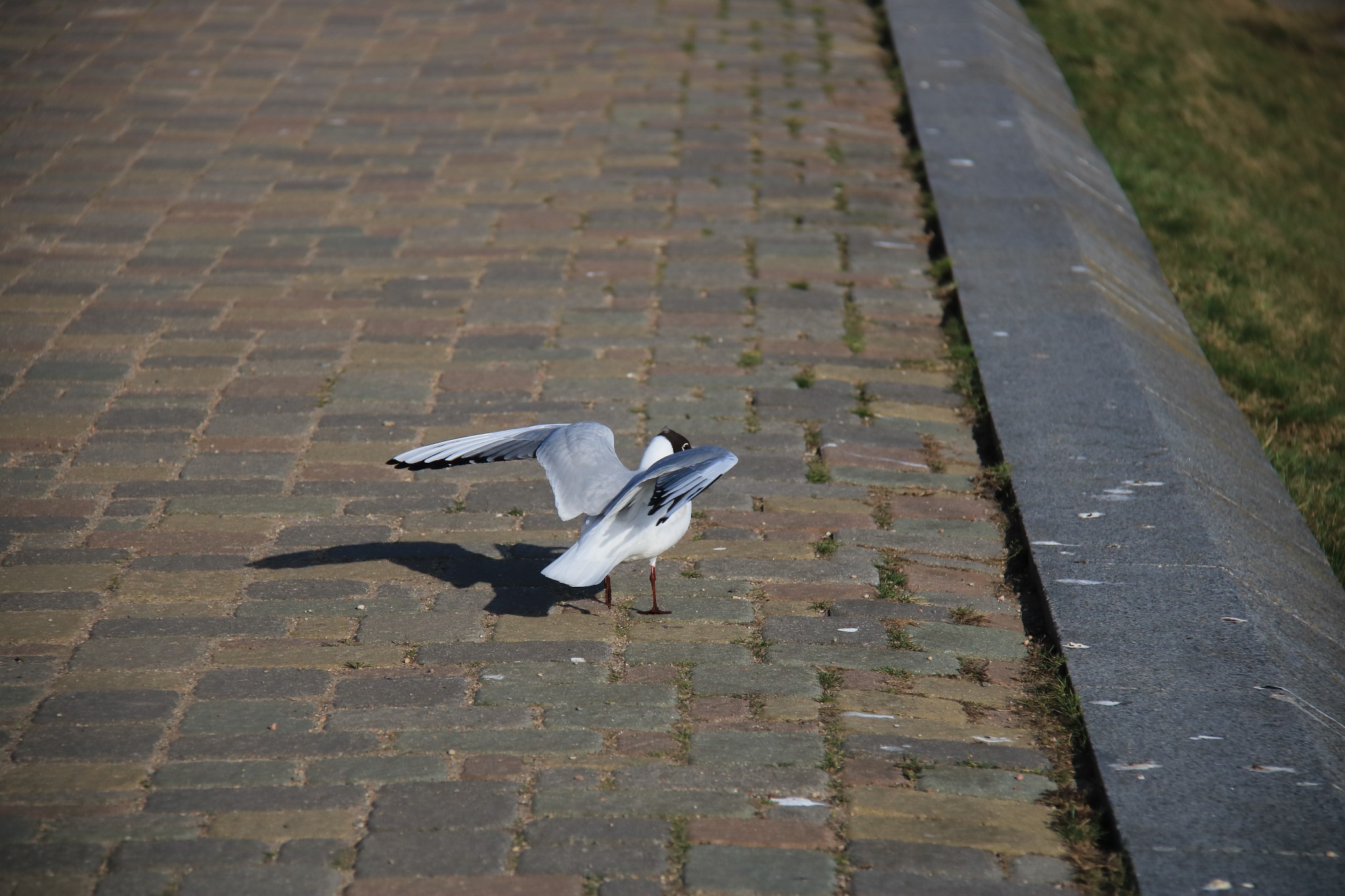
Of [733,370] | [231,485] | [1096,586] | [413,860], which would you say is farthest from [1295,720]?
[231,485]

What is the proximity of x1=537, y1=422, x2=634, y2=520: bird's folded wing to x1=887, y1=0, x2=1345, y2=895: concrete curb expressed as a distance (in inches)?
51.5

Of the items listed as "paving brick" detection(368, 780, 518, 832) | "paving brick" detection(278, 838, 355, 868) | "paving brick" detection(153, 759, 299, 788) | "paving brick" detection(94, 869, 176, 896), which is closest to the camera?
"paving brick" detection(94, 869, 176, 896)

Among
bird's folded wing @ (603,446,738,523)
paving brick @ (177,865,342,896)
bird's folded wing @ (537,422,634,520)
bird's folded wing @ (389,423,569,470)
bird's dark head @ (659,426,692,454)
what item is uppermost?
bird's folded wing @ (603,446,738,523)

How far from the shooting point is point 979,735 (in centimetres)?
320

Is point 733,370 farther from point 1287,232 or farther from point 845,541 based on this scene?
point 1287,232

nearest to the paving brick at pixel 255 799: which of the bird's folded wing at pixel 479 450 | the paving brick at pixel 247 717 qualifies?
the paving brick at pixel 247 717

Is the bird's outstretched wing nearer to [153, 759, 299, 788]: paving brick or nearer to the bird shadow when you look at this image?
the bird shadow

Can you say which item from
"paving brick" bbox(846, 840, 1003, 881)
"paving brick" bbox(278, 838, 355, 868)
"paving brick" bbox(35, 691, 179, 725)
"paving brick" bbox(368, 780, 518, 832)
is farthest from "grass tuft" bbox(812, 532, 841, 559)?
"paving brick" bbox(35, 691, 179, 725)

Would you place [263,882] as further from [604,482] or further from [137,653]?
[604,482]

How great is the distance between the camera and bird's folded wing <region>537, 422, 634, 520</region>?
3559 millimetres

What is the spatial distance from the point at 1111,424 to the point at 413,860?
2989 millimetres

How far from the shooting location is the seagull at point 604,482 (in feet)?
11.0

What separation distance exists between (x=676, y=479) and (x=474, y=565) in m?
0.87

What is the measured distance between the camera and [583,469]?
3660 mm
